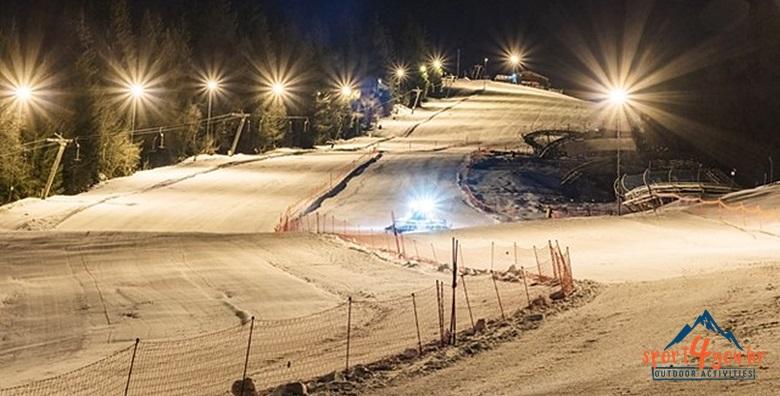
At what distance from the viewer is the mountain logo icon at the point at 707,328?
1098 cm

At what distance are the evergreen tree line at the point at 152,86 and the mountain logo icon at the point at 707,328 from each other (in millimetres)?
40583

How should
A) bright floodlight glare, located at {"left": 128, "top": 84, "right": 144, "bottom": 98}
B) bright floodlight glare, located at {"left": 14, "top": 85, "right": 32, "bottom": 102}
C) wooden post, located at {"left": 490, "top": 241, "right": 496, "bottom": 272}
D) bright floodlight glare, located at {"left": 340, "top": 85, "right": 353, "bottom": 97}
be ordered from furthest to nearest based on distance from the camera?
bright floodlight glare, located at {"left": 340, "top": 85, "right": 353, "bottom": 97} → bright floodlight glare, located at {"left": 128, "top": 84, "right": 144, "bottom": 98} → bright floodlight glare, located at {"left": 14, "top": 85, "right": 32, "bottom": 102} → wooden post, located at {"left": 490, "top": 241, "right": 496, "bottom": 272}

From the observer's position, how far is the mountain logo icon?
10977 millimetres

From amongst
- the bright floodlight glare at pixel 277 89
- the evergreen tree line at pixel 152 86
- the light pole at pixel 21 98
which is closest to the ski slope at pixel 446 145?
the evergreen tree line at pixel 152 86

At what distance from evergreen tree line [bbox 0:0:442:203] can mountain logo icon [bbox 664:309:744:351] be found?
40583mm

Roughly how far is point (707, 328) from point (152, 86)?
63395 millimetres

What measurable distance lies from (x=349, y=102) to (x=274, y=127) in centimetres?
1984

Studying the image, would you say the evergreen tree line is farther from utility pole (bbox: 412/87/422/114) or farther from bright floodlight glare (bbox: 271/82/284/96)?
utility pole (bbox: 412/87/422/114)

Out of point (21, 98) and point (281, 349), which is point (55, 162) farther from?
point (281, 349)

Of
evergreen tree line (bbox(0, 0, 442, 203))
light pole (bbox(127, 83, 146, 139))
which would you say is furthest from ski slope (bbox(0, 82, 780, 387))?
light pole (bbox(127, 83, 146, 139))

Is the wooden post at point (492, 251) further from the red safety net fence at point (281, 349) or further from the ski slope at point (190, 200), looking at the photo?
the ski slope at point (190, 200)

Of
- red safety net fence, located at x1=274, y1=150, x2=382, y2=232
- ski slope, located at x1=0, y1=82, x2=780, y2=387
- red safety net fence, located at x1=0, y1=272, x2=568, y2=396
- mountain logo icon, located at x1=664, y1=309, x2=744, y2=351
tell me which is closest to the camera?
mountain logo icon, located at x1=664, y1=309, x2=744, y2=351

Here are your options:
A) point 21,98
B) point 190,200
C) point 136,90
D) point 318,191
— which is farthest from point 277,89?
point 190,200

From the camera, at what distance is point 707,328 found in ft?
38.6
